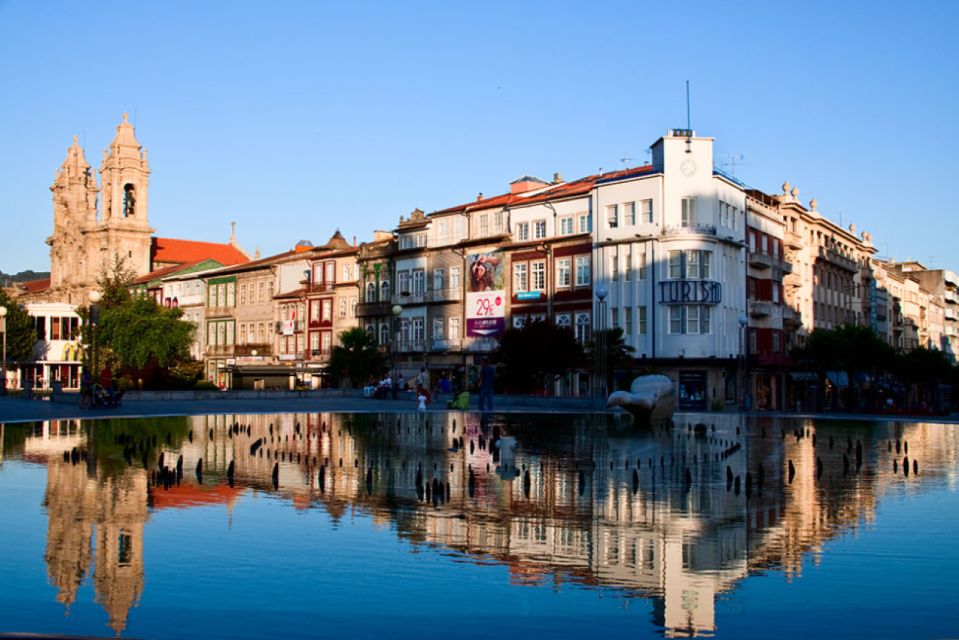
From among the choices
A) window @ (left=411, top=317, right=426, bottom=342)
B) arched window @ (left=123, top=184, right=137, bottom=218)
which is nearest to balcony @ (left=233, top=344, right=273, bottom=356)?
window @ (left=411, top=317, right=426, bottom=342)

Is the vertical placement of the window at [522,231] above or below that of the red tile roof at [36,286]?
below

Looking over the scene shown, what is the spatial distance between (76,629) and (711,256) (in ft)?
196

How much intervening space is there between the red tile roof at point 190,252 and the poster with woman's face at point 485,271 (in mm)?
57597

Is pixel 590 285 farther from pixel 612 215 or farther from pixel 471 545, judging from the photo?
pixel 471 545

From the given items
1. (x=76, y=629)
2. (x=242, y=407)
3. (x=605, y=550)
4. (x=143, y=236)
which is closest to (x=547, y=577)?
(x=605, y=550)

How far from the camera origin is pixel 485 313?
241ft

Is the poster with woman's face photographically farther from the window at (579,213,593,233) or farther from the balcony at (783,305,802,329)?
the balcony at (783,305,802,329)

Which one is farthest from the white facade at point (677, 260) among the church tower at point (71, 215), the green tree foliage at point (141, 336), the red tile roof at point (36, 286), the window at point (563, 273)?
the red tile roof at point (36, 286)

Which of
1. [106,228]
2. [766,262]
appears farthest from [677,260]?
[106,228]

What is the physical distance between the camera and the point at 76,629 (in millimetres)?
8117

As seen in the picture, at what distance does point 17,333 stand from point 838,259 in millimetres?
72318

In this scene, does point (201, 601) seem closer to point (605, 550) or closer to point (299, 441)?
point (605, 550)

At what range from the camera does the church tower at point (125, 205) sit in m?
117

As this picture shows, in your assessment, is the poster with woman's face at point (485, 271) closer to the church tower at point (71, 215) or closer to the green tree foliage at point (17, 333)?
the green tree foliage at point (17, 333)
